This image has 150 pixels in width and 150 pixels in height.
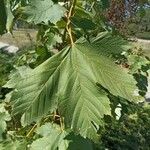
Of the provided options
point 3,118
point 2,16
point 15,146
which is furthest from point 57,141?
point 3,118

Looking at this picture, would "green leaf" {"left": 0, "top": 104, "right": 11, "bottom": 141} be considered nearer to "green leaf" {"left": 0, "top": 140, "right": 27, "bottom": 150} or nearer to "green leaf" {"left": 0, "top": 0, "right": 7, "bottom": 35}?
"green leaf" {"left": 0, "top": 140, "right": 27, "bottom": 150}

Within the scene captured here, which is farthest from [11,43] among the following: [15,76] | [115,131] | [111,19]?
[15,76]

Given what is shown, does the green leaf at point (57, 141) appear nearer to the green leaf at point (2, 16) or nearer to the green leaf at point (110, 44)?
the green leaf at point (110, 44)

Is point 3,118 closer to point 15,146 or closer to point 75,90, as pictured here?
point 15,146

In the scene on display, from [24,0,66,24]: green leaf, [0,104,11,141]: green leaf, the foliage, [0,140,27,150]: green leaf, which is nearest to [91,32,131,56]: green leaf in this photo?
the foliage

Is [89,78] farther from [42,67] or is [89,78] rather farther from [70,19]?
[70,19]

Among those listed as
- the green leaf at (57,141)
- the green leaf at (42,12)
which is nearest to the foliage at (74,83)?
the green leaf at (42,12)
